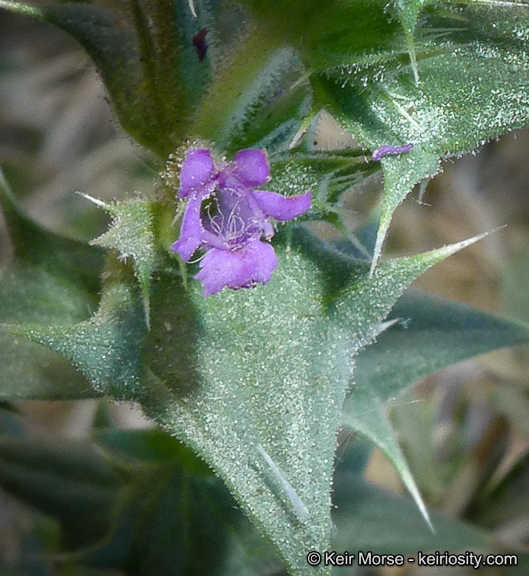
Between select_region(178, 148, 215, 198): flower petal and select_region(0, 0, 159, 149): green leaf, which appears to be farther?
select_region(0, 0, 159, 149): green leaf

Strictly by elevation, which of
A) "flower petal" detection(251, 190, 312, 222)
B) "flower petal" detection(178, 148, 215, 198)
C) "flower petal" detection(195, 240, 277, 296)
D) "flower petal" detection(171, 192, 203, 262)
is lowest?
"flower petal" detection(195, 240, 277, 296)

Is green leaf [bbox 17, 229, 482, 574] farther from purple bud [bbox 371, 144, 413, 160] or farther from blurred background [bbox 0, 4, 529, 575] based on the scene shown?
blurred background [bbox 0, 4, 529, 575]

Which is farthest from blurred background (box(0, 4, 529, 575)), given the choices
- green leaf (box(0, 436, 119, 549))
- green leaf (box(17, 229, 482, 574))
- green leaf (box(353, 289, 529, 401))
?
green leaf (box(17, 229, 482, 574))

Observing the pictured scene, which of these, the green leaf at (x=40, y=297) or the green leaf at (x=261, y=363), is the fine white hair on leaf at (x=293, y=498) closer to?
the green leaf at (x=261, y=363)

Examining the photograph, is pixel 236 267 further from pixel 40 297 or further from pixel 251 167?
pixel 40 297

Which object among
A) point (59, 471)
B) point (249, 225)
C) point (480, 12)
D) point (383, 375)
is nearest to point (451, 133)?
point (480, 12)

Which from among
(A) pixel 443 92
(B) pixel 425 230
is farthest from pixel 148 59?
(B) pixel 425 230

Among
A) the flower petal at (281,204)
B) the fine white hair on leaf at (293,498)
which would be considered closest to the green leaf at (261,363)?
the fine white hair on leaf at (293,498)
